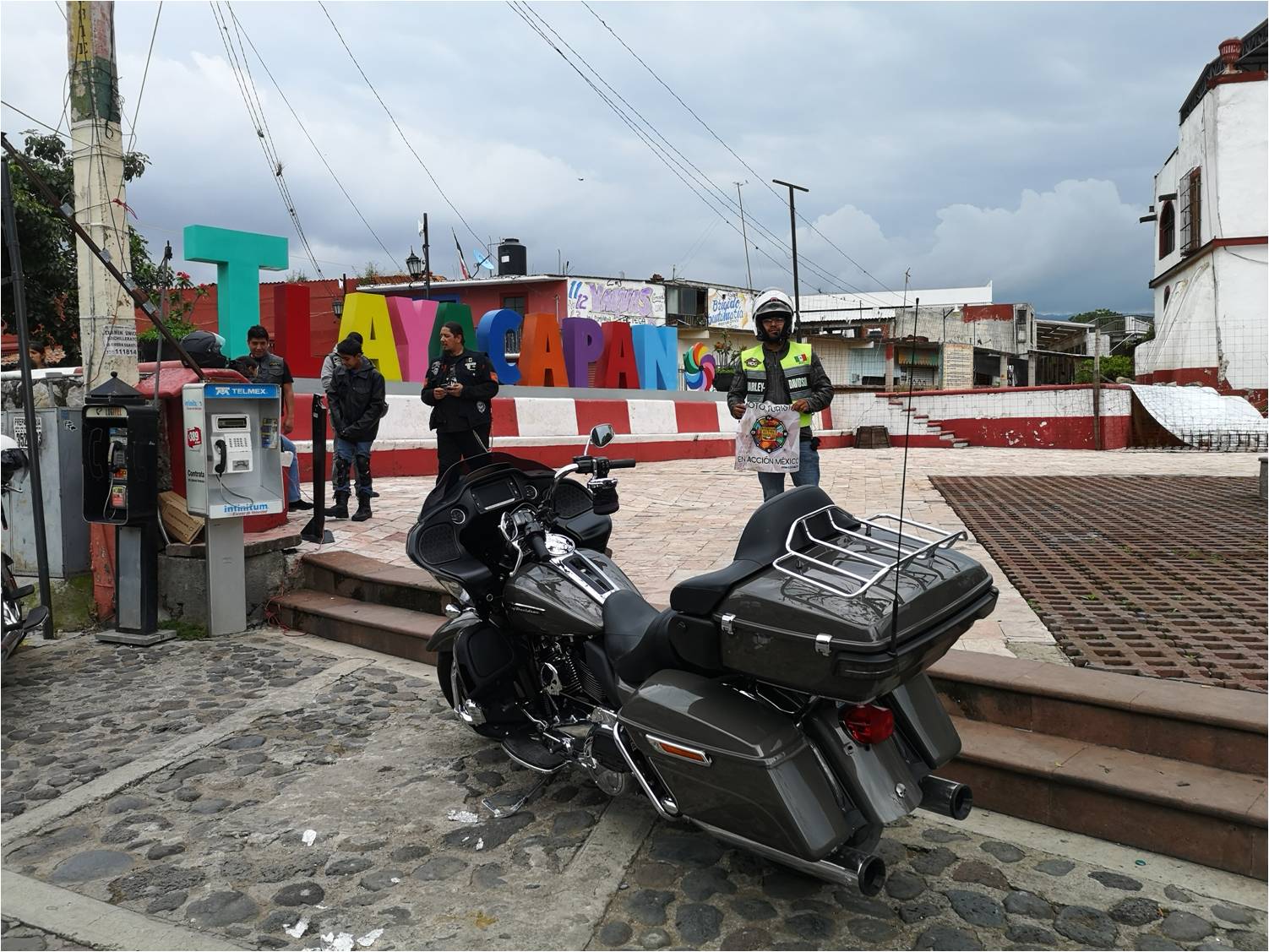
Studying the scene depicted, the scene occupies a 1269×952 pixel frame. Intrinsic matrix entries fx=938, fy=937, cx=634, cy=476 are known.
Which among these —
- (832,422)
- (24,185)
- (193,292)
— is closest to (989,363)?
(832,422)

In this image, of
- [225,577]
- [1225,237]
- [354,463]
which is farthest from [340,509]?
[1225,237]

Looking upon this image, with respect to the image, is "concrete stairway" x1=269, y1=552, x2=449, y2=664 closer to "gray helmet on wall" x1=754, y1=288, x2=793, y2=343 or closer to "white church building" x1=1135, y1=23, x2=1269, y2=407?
"gray helmet on wall" x1=754, y1=288, x2=793, y2=343

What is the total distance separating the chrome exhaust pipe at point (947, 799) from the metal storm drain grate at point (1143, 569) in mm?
1516

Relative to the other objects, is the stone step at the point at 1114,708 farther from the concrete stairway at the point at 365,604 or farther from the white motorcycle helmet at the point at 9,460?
the white motorcycle helmet at the point at 9,460

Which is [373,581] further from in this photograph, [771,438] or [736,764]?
[736,764]

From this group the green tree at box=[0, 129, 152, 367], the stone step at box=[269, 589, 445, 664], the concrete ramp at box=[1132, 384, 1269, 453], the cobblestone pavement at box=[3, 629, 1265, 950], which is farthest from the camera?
the concrete ramp at box=[1132, 384, 1269, 453]

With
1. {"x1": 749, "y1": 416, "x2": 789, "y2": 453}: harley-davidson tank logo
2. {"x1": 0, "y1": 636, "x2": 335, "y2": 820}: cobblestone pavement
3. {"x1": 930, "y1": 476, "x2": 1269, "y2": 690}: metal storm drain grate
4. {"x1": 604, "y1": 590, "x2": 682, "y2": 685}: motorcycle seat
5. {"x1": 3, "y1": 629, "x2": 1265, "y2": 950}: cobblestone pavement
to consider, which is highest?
{"x1": 749, "y1": 416, "x2": 789, "y2": 453}: harley-davidson tank logo

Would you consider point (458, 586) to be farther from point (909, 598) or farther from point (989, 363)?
point (989, 363)

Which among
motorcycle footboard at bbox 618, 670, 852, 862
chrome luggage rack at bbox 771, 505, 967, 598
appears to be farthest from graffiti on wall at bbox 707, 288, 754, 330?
motorcycle footboard at bbox 618, 670, 852, 862

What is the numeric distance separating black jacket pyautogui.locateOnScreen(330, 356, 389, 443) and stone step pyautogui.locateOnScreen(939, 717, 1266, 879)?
5.82m

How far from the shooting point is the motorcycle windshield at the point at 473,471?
12.2ft

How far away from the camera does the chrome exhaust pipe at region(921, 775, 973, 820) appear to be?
264 cm

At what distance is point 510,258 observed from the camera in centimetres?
3919

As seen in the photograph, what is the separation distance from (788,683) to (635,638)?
0.82 m
